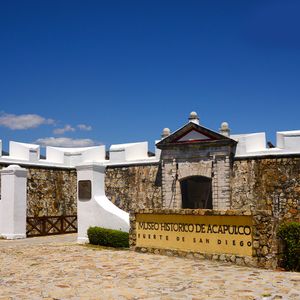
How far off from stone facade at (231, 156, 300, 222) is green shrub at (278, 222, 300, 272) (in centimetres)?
650

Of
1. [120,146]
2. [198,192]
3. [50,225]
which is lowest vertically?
[50,225]

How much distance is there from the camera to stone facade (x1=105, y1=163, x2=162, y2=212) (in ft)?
62.7

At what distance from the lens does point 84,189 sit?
14.1 metres

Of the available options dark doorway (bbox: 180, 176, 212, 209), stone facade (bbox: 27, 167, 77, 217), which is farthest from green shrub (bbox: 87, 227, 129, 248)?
dark doorway (bbox: 180, 176, 212, 209)

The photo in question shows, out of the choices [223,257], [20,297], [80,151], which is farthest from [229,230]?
[80,151]

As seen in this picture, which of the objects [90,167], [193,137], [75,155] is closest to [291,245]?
[90,167]

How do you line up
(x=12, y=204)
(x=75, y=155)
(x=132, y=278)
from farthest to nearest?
(x=75, y=155) < (x=12, y=204) < (x=132, y=278)

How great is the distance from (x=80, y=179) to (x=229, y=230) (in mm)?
6049

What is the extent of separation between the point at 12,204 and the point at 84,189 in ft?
10.6

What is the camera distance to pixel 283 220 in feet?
52.6

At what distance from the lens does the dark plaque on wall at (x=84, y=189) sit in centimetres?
1395

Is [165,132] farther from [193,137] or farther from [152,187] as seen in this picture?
[152,187]

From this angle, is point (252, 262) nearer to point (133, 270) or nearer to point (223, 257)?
point (223, 257)

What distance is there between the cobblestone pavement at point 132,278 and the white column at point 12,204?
479 centimetres
